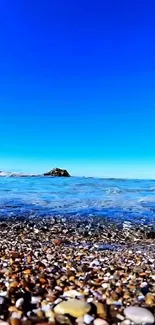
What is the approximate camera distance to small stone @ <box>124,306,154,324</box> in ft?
10.5

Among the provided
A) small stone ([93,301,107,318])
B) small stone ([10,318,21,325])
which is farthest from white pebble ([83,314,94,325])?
small stone ([10,318,21,325])

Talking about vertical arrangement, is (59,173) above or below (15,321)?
above

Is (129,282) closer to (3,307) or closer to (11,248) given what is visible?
(3,307)

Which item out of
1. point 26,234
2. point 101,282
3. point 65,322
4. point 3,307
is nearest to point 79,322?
point 65,322

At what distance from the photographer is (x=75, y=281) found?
14.8ft

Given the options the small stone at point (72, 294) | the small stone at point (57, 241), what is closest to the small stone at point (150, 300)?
the small stone at point (72, 294)

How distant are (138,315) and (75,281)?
1.42 m

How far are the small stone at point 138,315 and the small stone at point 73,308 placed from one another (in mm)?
441

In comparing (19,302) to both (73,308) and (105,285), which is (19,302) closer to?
(73,308)

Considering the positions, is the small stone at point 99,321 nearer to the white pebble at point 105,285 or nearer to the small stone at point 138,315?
the small stone at point 138,315

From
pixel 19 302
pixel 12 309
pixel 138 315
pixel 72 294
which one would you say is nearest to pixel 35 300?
pixel 19 302

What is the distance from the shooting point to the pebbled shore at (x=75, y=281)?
3355 millimetres

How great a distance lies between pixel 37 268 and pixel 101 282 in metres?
1.24

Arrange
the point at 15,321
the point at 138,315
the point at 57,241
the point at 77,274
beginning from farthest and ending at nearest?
the point at 57,241 < the point at 77,274 < the point at 138,315 < the point at 15,321
